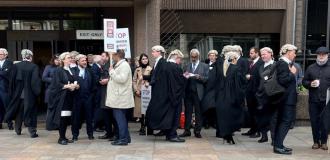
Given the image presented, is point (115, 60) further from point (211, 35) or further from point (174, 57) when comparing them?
point (211, 35)

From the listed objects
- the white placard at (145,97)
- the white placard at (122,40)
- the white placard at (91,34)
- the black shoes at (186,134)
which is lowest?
the black shoes at (186,134)

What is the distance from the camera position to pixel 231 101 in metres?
7.82

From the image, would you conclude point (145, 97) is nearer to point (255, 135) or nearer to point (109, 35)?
point (109, 35)

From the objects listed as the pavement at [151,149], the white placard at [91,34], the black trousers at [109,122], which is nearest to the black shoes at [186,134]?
the pavement at [151,149]

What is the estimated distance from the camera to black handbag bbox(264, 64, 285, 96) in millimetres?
6930

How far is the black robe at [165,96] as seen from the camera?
26.1ft

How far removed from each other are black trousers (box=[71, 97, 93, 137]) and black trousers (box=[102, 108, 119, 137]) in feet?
0.94

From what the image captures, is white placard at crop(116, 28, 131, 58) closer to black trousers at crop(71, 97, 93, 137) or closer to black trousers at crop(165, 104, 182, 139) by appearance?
black trousers at crop(71, 97, 93, 137)

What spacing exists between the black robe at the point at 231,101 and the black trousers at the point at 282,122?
797 mm

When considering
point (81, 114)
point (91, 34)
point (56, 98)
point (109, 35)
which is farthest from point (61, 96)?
Answer: point (91, 34)

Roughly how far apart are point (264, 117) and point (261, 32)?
6816 mm

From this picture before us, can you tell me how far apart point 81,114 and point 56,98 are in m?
0.69

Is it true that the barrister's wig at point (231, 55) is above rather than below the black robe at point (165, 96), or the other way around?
above

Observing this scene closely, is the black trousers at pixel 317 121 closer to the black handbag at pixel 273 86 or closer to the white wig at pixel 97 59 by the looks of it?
the black handbag at pixel 273 86
